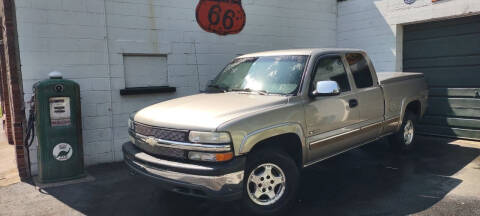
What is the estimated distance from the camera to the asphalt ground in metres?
4.03

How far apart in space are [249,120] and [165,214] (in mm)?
1506

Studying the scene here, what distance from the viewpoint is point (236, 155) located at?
3354mm

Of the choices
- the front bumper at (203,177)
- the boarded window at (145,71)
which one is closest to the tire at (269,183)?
the front bumper at (203,177)

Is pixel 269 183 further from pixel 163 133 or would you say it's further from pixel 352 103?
pixel 352 103

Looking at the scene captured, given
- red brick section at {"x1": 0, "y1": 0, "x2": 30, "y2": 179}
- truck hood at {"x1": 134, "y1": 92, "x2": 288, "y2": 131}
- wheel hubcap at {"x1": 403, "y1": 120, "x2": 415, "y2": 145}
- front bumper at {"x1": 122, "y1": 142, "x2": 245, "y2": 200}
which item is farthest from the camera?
wheel hubcap at {"x1": 403, "y1": 120, "x2": 415, "y2": 145}

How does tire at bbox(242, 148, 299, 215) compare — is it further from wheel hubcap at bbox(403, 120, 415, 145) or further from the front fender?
wheel hubcap at bbox(403, 120, 415, 145)

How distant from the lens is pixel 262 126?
3.55 m

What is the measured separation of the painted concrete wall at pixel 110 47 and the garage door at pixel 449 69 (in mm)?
3605

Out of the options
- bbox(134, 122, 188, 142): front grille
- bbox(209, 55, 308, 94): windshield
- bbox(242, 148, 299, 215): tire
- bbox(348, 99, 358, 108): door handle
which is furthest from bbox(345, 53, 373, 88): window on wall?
bbox(134, 122, 188, 142): front grille

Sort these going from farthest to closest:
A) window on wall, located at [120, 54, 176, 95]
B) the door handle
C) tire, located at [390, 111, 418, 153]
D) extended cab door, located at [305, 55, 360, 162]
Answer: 1. window on wall, located at [120, 54, 176, 95]
2. tire, located at [390, 111, 418, 153]
3. the door handle
4. extended cab door, located at [305, 55, 360, 162]

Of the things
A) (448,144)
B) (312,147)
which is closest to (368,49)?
(448,144)

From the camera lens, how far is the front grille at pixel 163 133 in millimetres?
3418

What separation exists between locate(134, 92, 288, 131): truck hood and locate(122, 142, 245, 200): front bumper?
1.17 feet

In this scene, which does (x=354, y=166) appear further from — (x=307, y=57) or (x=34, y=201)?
(x=34, y=201)
